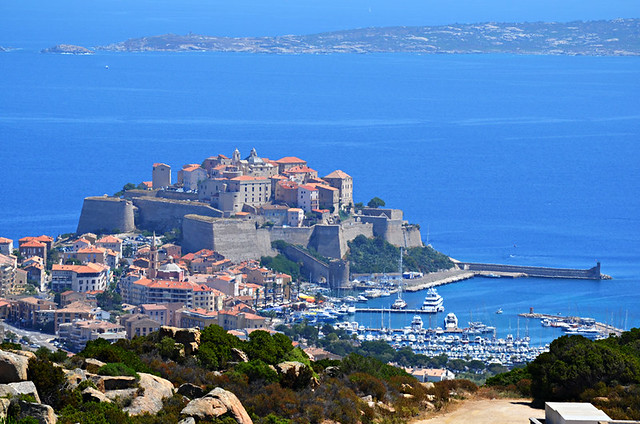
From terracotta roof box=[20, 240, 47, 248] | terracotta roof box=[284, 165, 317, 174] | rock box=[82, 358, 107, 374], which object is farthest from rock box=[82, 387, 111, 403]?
terracotta roof box=[284, 165, 317, 174]

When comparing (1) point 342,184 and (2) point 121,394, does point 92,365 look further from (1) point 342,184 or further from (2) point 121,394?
(1) point 342,184

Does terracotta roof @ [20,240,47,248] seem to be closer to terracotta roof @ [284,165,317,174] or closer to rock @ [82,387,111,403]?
terracotta roof @ [284,165,317,174]

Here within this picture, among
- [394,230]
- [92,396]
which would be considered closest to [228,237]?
[394,230]

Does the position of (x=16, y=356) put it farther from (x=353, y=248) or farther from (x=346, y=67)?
(x=346, y=67)

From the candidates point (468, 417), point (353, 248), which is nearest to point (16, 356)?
point (468, 417)

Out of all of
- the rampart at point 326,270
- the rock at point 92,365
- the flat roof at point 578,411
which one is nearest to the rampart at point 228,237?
Answer: the rampart at point 326,270

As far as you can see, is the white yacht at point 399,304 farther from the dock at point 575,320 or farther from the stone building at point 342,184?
the stone building at point 342,184
